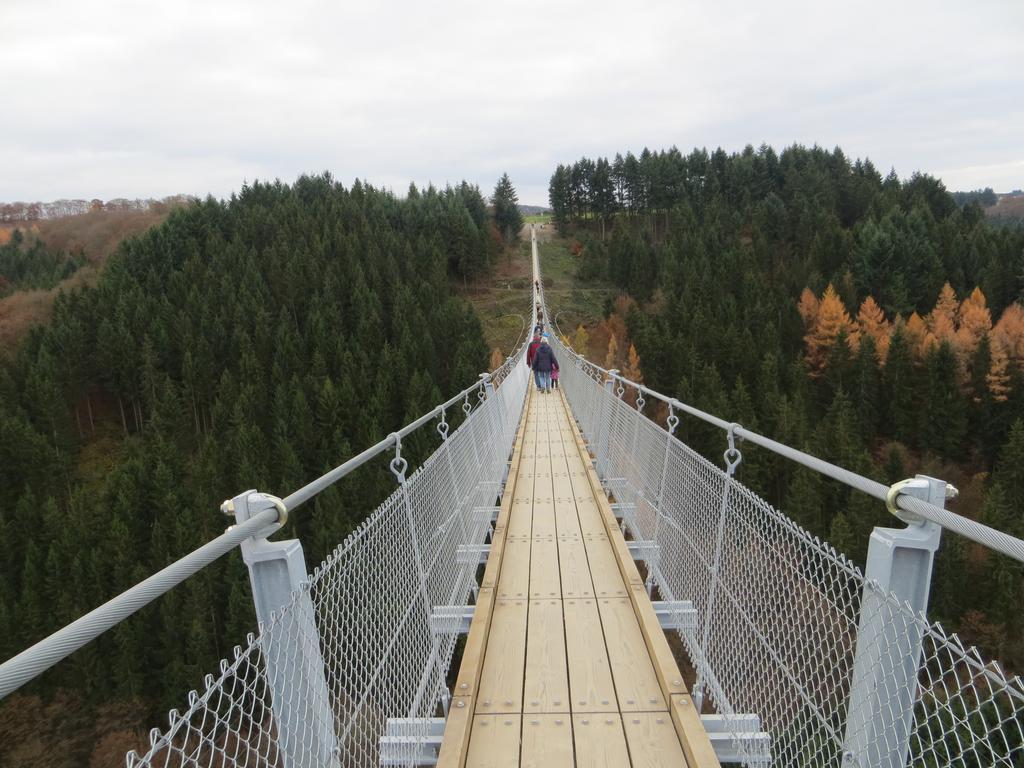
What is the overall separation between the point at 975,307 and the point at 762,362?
57.8 feet

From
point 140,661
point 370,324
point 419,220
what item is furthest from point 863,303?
point 140,661

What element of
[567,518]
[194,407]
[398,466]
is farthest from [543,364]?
[194,407]

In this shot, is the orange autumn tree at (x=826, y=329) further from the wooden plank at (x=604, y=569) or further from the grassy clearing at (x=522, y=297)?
the wooden plank at (x=604, y=569)

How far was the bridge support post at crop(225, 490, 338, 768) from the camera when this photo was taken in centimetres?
165

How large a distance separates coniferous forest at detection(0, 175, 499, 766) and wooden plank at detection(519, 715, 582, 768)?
70.8 ft

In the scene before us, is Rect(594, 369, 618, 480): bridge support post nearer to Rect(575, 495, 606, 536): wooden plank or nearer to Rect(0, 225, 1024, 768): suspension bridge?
Rect(575, 495, 606, 536): wooden plank

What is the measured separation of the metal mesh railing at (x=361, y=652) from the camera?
59.2 inches

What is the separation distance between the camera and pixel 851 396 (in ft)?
147

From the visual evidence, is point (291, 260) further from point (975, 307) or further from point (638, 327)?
point (975, 307)

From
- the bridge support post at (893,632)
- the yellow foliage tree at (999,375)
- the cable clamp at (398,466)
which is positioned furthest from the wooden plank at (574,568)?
the yellow foliage tree at (999,375)

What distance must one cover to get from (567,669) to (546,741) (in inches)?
24.3

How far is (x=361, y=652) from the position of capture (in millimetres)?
2346

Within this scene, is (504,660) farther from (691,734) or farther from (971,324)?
(971,324)

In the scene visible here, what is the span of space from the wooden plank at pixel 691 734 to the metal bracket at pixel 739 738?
2.4 inches
